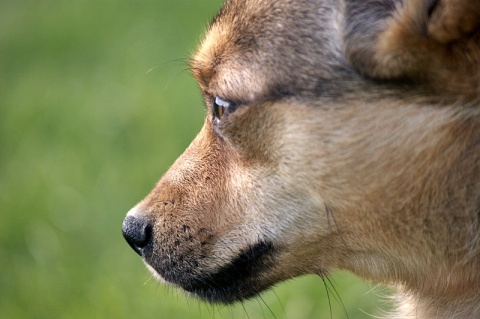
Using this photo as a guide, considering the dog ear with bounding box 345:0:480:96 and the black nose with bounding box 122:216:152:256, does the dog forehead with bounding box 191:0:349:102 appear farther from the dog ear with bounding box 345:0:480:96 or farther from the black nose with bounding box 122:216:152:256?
the black nose with bounding box 122:216:152:256

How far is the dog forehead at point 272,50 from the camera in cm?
332

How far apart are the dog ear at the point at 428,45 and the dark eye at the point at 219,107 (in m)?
0.62

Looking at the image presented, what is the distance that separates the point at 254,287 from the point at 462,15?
141cm

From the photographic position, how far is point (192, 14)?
10.1m

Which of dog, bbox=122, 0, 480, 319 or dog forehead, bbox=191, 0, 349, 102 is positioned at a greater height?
dog forehead, bbox=191, 0, 349, 102

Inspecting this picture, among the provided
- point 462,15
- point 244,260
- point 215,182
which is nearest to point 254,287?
point 244,260

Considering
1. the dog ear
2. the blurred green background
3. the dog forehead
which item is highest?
the dog forehead

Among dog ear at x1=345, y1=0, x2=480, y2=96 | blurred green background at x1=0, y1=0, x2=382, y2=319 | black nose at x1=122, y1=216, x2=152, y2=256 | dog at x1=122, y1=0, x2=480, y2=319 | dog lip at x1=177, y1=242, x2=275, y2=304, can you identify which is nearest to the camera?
dog ear at x1=345, y1=0, x2=480, y2=96

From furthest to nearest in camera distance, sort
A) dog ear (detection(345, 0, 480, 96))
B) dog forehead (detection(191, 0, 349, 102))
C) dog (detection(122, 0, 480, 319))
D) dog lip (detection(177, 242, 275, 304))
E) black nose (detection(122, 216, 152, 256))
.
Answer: black nose (detection(122, 216, 152, 256)) → dog lip (detection(177, 242, 275, 304)) → dog forehead (detection(191, 0, 349, 102)) → dog (detection(122, 0, 480, 319)) → dog ear (detection(345, 0, 480, 96))

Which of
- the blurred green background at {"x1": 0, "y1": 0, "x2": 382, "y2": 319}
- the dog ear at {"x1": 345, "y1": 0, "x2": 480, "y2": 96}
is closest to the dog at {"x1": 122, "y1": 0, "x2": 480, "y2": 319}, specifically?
the dog ear at {"x1": 345, "y1": 0, "x2": 480, "y2": 96}

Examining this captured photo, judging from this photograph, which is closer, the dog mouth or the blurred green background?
the dog mouth

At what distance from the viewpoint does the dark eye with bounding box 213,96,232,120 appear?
3549mm

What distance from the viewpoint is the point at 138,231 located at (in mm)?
3688

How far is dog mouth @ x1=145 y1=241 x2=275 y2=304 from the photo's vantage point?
3.50 m
